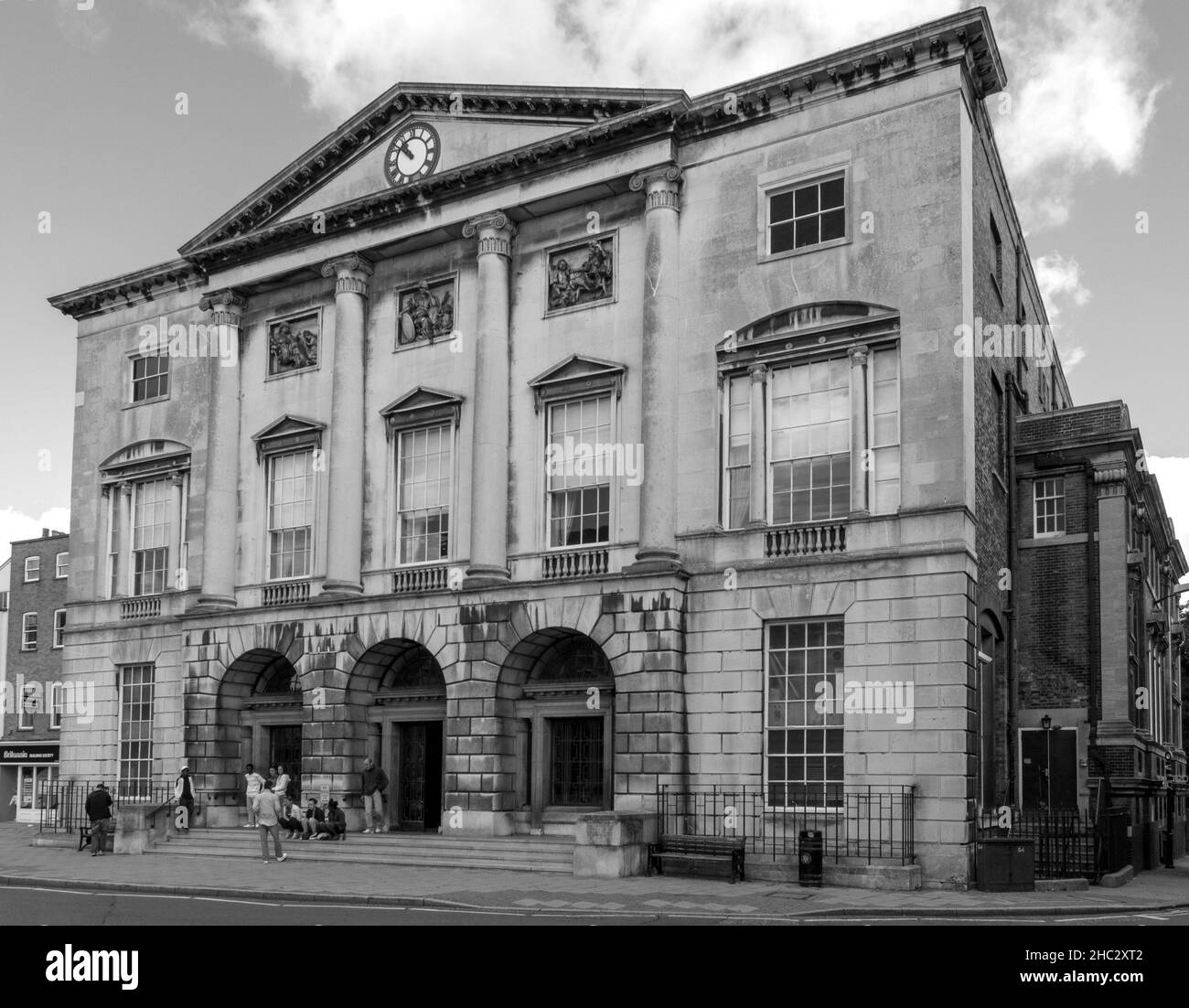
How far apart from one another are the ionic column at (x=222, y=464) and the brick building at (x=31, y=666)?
20360 mm

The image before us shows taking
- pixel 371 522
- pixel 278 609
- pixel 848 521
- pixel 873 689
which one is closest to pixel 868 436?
pixel 848 521

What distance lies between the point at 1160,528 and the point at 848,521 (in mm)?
18525

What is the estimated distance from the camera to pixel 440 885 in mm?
23000

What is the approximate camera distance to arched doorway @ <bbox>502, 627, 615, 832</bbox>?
94.5 feet

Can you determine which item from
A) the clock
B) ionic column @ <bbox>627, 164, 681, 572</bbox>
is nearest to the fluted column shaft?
ionic column @ <bbox>627, 164, 681, 572</bbox>

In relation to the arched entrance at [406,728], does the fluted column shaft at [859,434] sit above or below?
above

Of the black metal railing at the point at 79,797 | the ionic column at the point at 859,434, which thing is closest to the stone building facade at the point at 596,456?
the ionic column at the point at 859,434

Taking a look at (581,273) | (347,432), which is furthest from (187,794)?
Answer: (581,273)

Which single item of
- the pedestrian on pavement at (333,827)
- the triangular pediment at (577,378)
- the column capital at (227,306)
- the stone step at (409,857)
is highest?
the column capital at (227,306)

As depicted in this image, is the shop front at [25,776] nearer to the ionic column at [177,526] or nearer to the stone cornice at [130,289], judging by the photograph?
the ionic column at [177,526]

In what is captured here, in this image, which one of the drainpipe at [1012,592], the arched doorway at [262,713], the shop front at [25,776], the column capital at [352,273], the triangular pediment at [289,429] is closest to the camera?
the drainpipe at [1012,592]

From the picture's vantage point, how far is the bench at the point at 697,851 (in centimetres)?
2377

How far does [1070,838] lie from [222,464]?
22010 millimetres

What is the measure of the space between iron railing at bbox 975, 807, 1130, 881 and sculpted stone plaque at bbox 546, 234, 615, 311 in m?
13.3
